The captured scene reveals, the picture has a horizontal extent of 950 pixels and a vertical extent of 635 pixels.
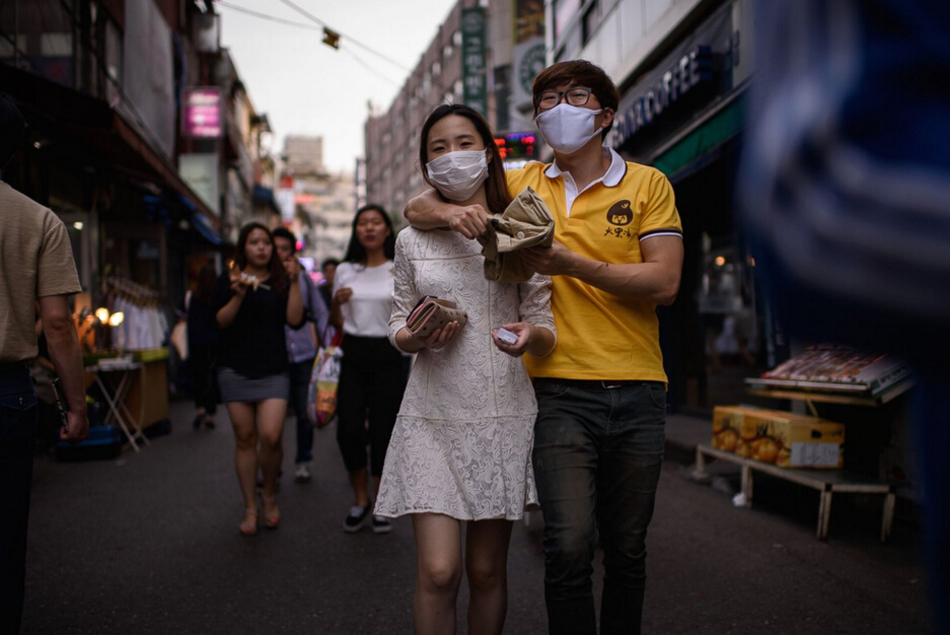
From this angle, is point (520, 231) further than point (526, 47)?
No

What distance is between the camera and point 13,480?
2.49 m

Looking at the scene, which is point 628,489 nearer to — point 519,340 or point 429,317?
point 519,340

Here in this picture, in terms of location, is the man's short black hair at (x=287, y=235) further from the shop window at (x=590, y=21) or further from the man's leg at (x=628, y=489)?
the shop window at (x=590, y=21)

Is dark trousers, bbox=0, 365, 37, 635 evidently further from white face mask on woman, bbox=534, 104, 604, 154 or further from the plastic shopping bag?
the plastic shopping bag

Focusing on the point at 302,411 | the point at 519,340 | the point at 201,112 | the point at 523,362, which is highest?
the point at 201,112

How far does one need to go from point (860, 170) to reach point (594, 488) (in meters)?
1.66

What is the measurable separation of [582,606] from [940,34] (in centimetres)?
186

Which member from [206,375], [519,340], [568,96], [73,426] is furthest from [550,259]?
[206,375]

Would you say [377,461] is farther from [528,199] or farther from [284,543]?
[528,199]

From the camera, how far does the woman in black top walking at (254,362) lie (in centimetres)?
505

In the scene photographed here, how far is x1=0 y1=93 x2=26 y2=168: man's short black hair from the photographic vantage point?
2525mm

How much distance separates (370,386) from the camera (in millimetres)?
5344

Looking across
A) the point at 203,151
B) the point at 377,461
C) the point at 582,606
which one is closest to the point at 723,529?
the point at 377,461

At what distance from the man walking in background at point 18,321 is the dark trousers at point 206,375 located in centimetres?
350
